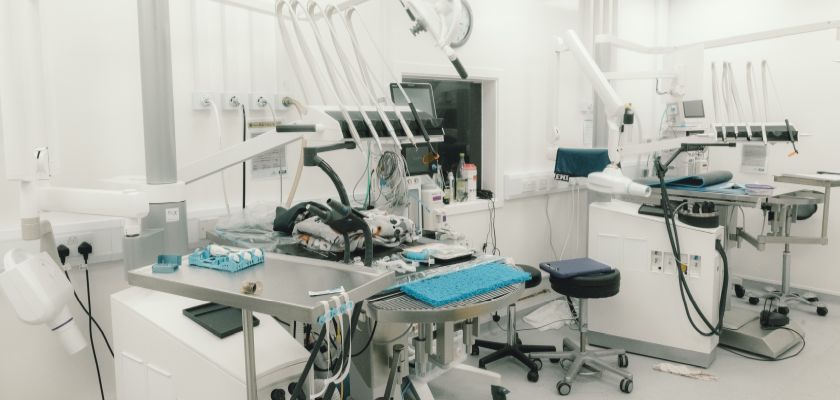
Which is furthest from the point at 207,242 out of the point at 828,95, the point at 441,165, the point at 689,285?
the point at 828,95

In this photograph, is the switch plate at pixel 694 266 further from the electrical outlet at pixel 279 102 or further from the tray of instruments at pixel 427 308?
the electrical outlet at pixel 279 102

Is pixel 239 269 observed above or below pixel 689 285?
above

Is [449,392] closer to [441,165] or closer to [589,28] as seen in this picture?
[441,165]

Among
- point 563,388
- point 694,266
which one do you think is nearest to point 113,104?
point 563,388

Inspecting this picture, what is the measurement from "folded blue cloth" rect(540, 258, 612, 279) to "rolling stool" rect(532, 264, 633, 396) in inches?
0.8

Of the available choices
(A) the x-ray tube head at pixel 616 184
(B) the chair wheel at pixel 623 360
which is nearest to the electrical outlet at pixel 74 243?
(A) the x-ray tube head at pixel 616 184

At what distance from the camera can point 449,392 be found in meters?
3.01

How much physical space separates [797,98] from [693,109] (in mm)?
1167

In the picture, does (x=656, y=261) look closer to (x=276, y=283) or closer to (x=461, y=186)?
(x=461, y=186)

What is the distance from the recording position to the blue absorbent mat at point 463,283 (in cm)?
179

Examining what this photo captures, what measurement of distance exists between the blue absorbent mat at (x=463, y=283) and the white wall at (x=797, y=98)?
3.73 m

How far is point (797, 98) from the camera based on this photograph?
4.56 metres

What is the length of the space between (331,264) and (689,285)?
2.33 m

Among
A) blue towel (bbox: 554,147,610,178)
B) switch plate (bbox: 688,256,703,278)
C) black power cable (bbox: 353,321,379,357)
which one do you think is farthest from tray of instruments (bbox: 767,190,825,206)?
black power cable (bbox: 353,321,379,357)
